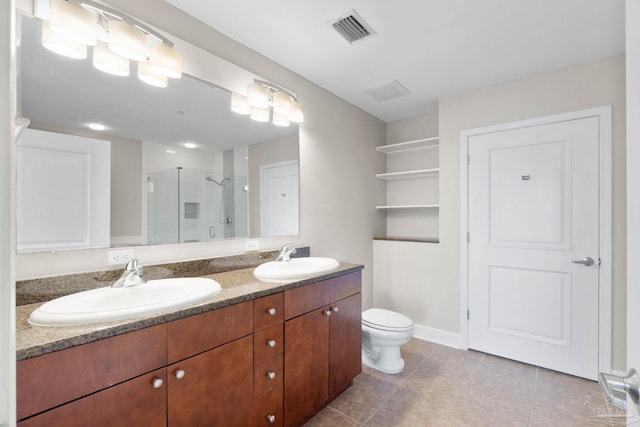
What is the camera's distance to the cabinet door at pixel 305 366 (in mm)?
1567

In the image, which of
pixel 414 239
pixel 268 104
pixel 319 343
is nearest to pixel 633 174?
pixel 319 343

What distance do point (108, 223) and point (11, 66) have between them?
49.9 inches

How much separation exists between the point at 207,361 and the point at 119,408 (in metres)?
0.31

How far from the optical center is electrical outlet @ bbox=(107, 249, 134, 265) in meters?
1.41

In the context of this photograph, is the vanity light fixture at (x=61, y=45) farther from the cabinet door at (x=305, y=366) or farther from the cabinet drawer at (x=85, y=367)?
the cabinet door at (x=305, y=366)

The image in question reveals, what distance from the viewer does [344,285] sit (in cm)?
198

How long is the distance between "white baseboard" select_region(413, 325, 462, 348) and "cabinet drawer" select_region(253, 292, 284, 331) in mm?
1736

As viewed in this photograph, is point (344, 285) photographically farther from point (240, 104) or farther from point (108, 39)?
point (108, 39)

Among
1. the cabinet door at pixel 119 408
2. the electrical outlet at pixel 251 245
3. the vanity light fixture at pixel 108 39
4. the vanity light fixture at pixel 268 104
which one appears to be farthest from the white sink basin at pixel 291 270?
the vanity light fixture at pixel 108 39

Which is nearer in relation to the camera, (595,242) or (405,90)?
(595,242)

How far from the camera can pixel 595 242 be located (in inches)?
86.0

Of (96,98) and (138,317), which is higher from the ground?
(96,98)

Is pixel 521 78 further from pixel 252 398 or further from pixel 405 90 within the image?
pixel 252 398

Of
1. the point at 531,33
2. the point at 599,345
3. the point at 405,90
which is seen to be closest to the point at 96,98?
the point at 405,90
